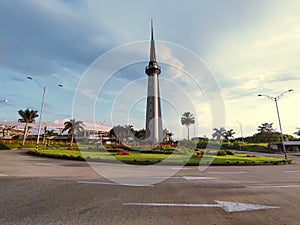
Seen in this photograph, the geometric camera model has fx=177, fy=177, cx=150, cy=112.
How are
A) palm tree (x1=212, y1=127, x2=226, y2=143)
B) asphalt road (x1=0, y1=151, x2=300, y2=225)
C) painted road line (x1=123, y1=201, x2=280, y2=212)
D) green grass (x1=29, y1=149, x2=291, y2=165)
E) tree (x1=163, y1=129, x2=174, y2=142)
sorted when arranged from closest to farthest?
asphalt road (x1=0, y1=151, x2=300, y2=225)
painted road line (x1=123, y1=201, x2=280, y2=212)
green grass (x1=29, y1=149, x2=291, y2=165)
tree (x1=163, y1=129, x2=174, y2=142)
palm tree (x1=212, y1=127, x2=226, y2=143)

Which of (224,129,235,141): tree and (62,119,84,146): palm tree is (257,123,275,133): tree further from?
(62,119,84,146): palm tree

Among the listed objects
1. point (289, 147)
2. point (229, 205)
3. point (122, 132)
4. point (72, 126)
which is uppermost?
point (72, 126)

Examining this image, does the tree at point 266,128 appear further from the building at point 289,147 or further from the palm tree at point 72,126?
the palm tree at point 72,126

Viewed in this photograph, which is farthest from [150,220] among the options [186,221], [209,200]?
[209,200]

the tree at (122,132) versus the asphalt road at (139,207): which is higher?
the tree at (122,132)

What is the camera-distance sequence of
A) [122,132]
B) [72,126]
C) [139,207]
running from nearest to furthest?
[139,207], [72,126], [122,132]

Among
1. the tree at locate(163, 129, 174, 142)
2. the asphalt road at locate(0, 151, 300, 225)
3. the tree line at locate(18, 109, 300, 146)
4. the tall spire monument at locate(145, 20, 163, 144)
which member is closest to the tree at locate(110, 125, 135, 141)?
the tree line at locate(18, 109, 300, 146)

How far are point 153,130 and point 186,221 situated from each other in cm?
4376

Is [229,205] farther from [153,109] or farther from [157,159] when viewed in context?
[153,109]

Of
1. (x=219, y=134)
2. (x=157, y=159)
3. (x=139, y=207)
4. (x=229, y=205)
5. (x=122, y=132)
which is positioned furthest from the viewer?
(x=219, y=134)

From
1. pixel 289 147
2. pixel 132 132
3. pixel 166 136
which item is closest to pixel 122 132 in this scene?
pixel 132 132

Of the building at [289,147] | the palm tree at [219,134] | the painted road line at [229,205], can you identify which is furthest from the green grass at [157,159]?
the palm tree at [219,134]

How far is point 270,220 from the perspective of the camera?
387 centimetres

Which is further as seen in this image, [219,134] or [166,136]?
[219,134]
